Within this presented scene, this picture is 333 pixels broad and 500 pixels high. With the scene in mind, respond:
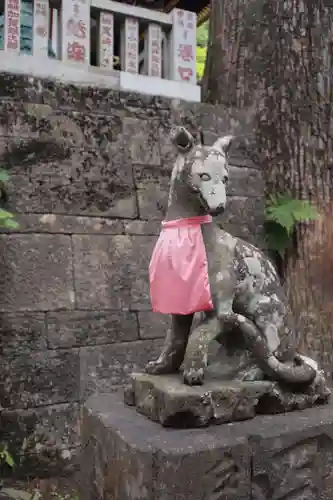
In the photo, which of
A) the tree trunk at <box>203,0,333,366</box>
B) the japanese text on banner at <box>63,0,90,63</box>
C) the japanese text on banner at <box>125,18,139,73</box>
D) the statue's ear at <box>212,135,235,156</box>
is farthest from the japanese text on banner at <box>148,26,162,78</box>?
the statue's ear at <box>212,135,235,156</box>

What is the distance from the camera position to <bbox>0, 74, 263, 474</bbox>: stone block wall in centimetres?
357

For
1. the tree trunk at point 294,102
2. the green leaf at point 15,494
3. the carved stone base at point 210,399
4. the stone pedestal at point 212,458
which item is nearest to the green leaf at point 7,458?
the green leaf at point 15,494

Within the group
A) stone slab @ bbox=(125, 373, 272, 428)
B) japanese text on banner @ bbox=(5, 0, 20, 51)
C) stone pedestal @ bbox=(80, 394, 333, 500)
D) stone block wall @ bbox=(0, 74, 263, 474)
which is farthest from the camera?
japanese text on banner @ bbox=(5, 0, 20, 51)

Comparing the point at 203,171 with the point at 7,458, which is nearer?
the point at 203,171

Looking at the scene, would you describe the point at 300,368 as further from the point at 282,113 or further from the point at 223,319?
the point at 282,113

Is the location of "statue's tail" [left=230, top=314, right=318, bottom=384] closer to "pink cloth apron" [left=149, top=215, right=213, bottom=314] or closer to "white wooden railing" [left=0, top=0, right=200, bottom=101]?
"pink cloth apron" [left=149, top=215, right=213, bottom=314]

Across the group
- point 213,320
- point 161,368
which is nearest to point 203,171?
point 213,320

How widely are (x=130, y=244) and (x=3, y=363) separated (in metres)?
1.22

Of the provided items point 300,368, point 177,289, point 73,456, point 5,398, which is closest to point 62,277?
point 5,398

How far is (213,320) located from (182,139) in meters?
0.76

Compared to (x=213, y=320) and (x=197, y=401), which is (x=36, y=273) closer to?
(x=213, y=320)

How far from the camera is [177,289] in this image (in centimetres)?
223

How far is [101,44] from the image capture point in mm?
4180

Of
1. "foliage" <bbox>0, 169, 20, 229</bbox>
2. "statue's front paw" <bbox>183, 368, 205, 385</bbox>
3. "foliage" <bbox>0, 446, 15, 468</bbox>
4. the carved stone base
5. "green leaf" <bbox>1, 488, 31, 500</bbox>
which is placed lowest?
"green leaf" <bbox>1, 488, 31, 500</bbox>
